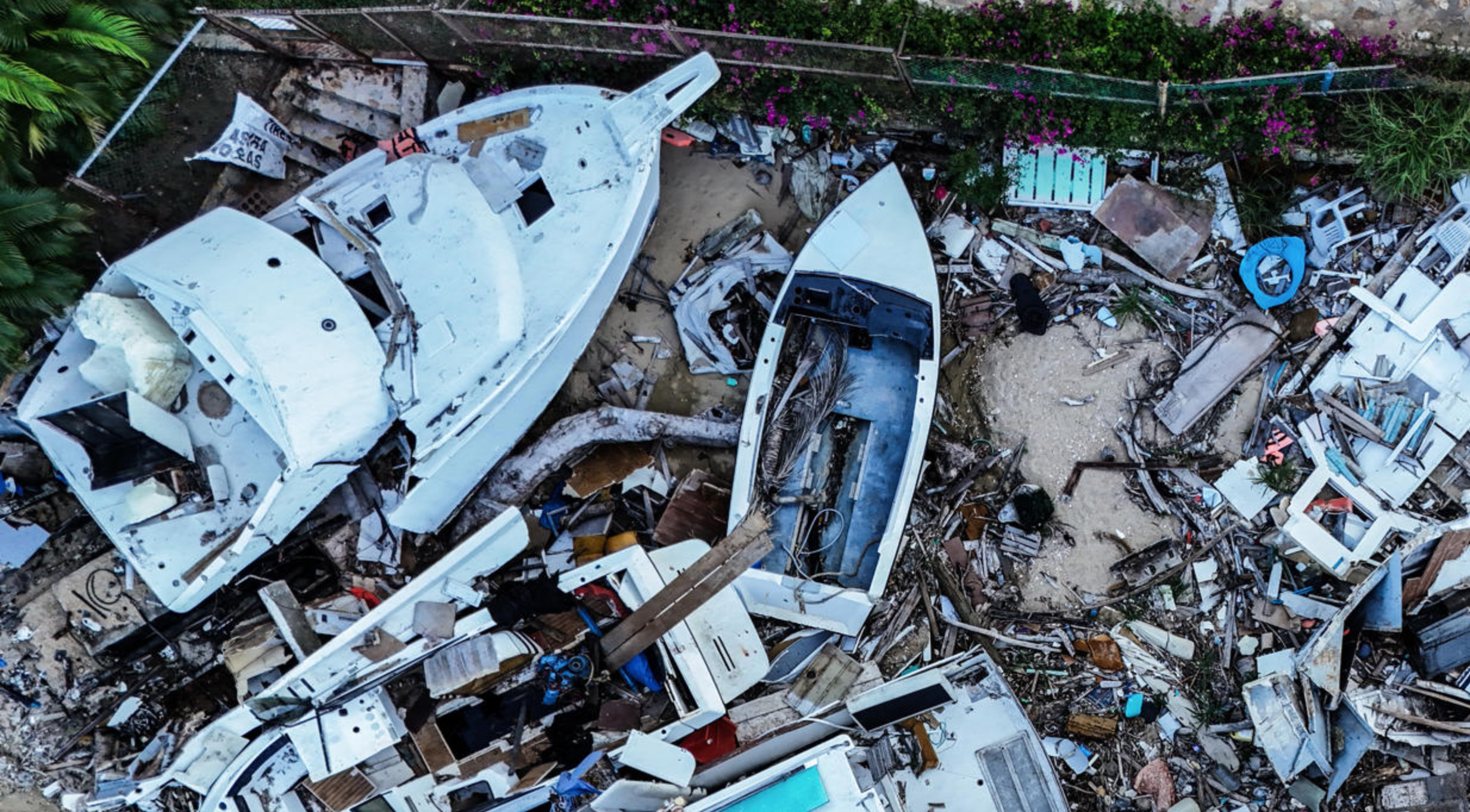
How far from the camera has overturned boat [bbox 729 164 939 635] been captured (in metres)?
8.16

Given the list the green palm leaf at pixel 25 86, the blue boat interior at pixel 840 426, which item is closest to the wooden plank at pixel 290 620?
the blue boat interior at pixel 840 426

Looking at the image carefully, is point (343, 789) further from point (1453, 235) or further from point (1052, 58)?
point (1453, 235)

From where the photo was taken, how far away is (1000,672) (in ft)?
26.0

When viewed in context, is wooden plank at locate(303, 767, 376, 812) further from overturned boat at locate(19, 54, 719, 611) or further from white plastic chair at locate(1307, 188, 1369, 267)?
white plastic chair at locate(1307, 188, 1369, 267)

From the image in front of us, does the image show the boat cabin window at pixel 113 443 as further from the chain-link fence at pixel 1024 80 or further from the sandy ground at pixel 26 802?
the chain-link fence at pixel 1024 80

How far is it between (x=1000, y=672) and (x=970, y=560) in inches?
39.7

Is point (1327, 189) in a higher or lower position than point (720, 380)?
higher

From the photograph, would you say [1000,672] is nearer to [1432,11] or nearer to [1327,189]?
[1327,189]

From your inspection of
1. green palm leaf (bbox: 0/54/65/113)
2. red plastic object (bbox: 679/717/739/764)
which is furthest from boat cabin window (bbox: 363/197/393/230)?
red plastic object (bbox: 679/717/739/764)

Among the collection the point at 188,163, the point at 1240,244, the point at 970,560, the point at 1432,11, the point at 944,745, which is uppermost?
the point at 1432,11

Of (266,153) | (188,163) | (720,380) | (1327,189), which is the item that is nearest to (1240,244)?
(1327,189)

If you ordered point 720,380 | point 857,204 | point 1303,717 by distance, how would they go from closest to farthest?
point 1303,717
point 857,204
point 720,380

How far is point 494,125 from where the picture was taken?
26.4ft

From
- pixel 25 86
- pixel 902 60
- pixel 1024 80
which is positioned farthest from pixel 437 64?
pixel 1024 80
